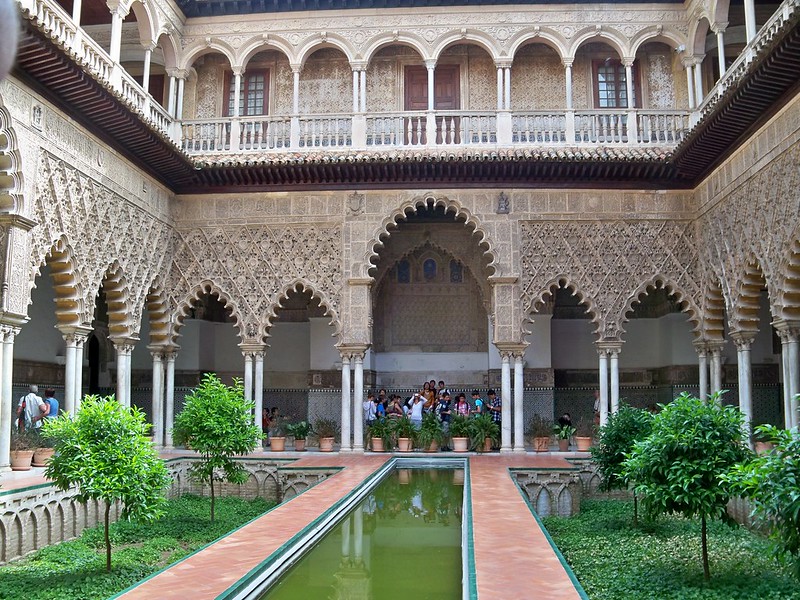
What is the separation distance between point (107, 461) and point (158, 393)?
743cm

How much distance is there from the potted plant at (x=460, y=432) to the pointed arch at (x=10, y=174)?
7879 millimetres

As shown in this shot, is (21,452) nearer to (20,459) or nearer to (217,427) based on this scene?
(20,459)

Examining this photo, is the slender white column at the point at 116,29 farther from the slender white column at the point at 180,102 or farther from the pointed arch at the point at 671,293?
Answer: the pointed arch at the point at 671,293

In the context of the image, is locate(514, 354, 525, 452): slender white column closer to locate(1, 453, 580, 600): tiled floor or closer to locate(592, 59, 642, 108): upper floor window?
locate(1, 453, 580, 600): tiled floor

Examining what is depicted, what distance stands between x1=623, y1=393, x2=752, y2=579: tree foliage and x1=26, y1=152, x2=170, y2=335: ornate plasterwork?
727cm

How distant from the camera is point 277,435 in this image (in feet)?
52.7

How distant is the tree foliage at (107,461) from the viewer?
7094 millimetres

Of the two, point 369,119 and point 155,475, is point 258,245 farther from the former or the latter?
point 155,475

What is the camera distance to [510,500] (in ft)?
27.6

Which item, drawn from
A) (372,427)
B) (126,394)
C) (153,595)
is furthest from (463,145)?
(153,595)

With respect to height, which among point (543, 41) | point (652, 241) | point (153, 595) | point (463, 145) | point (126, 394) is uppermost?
point (543, 41)

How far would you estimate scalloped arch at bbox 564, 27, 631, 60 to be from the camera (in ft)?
48.1

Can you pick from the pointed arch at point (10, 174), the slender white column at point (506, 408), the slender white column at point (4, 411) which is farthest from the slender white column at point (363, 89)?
the slender white column at point (4, 411)

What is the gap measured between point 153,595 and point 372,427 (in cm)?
976
